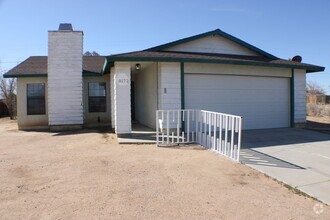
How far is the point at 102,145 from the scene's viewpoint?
8.84 meters

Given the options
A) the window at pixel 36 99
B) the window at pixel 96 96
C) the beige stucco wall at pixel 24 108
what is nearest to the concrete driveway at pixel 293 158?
the window at pixel 96 96

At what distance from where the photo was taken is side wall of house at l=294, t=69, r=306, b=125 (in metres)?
12.4

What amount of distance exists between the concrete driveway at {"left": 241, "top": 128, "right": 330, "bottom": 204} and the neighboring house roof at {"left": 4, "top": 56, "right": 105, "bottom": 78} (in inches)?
346

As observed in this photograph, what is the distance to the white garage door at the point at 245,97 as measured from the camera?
35.8 feet

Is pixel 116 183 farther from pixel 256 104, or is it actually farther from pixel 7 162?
pixel 256 104

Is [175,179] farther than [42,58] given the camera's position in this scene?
No

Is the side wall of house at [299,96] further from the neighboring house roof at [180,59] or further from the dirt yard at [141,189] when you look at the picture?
the dirt yard at [141,189]

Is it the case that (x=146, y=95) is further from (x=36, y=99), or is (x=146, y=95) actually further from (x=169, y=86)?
(x=36, y=99)

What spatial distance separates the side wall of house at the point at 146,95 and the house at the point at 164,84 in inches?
1.6

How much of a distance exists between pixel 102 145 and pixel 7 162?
272 centimetres

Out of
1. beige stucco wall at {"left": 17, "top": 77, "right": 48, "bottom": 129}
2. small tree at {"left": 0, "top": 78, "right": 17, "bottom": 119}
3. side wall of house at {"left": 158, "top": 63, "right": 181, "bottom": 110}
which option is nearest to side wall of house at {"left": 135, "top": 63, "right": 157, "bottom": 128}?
side wall of house at {"left": 158, "top": 63, "right": 181, "bottom": 110}

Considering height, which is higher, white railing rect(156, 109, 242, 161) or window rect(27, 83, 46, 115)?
window rect(27, 83, 46, 115)

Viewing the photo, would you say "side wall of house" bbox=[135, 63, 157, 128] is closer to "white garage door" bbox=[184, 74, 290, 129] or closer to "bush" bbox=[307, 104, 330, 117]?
"white garage door" bbox=[184, 74, 290, 129]

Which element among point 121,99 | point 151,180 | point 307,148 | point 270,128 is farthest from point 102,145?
point 270,128
